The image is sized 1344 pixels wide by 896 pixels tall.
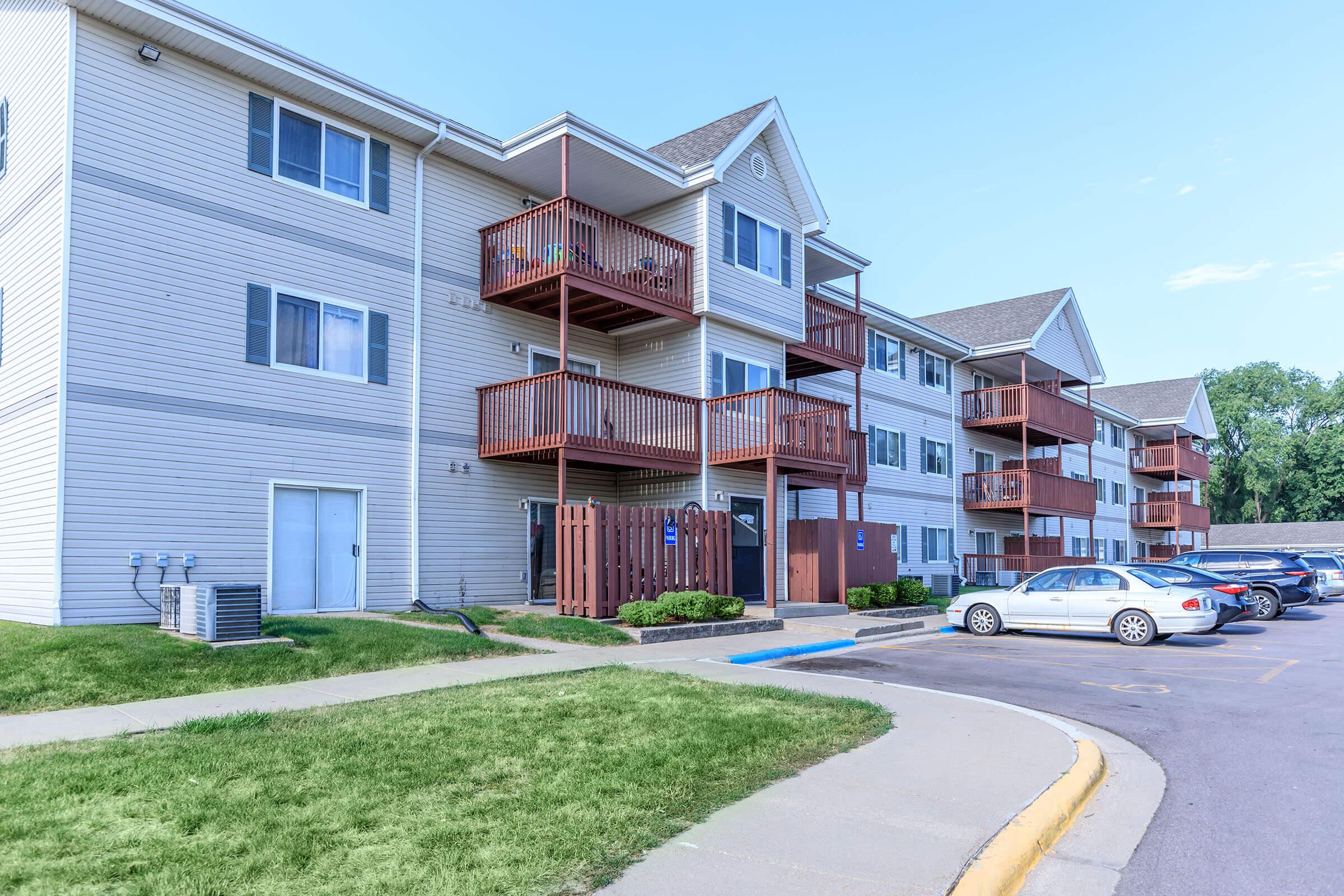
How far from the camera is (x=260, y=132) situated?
623 inches

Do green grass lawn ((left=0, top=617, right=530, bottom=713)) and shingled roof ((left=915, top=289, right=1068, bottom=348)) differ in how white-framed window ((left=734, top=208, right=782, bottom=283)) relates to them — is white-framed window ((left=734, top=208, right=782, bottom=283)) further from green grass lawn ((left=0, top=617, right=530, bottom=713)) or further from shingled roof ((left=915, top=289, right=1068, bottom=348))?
shingled roof ((left=915, top=289, right=1068, bottom=348))

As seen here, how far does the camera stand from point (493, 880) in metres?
→ 4.31

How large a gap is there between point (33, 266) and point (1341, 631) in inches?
988

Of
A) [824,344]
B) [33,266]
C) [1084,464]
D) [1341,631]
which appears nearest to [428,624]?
[33,266]

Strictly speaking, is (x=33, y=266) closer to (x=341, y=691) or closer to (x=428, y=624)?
(x=428, y=624)

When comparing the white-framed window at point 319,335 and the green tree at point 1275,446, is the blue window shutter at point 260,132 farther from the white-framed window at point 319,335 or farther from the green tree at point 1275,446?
the green tree at point 1275,446

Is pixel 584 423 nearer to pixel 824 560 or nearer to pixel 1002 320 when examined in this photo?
pixel 824 560

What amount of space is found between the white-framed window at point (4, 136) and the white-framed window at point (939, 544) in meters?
27.1

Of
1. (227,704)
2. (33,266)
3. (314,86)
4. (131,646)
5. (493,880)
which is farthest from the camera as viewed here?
(314,86)

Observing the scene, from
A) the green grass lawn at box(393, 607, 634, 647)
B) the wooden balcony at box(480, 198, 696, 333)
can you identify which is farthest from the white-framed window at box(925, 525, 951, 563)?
the green grass lawn at box(393, 607, 634, 647)

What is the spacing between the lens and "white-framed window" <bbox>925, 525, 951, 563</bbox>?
107ft

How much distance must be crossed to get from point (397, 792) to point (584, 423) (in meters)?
12.3

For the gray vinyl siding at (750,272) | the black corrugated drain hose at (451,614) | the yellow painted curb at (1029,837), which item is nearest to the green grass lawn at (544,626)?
the black corrugated drain hose at (451,614)

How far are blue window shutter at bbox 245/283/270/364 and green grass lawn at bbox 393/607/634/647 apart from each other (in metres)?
4.82
